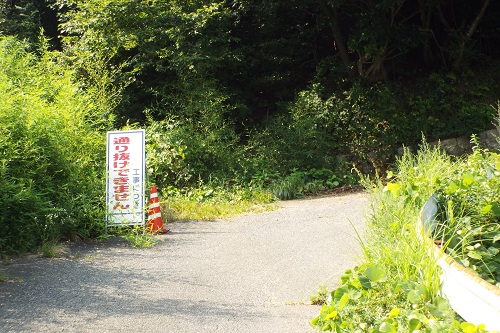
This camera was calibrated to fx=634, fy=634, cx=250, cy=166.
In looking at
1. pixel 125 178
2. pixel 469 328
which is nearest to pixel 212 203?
pixel 125 178

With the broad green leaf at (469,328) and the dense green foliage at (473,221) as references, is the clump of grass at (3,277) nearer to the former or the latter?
the dense green foliage at (473,221)

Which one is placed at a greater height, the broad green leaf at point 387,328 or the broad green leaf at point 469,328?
the broad green leaf at point 469,328

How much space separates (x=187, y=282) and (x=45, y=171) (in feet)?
10.5

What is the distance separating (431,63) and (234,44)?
19.5ft

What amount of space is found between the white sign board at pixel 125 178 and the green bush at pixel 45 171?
0.64 feet

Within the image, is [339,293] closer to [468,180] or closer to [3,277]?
[468,180]

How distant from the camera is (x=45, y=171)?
338 inches

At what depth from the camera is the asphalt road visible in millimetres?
5168

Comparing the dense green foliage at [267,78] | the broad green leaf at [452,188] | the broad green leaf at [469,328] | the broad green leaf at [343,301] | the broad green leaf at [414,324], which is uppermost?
the dense green foliage at [267,78]

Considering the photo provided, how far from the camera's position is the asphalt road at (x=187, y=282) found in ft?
17.0

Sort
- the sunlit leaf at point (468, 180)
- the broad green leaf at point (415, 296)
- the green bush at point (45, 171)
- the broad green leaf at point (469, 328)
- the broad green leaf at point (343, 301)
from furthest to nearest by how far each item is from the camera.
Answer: the green bush at point (45, 171) < the sunlit leaf at point (468, 180) < the broad green leaf at point (343, 301) < the broad green leaf at point (415, 296) < the broad green leaf at point (469, 328)

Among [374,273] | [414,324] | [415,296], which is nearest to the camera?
[414,324]

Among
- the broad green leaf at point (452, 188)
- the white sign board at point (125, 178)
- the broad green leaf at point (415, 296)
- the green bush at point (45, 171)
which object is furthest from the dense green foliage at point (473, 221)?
the green bush at point (45, 171)

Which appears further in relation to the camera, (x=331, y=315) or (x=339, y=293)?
(x=339, y=293)
